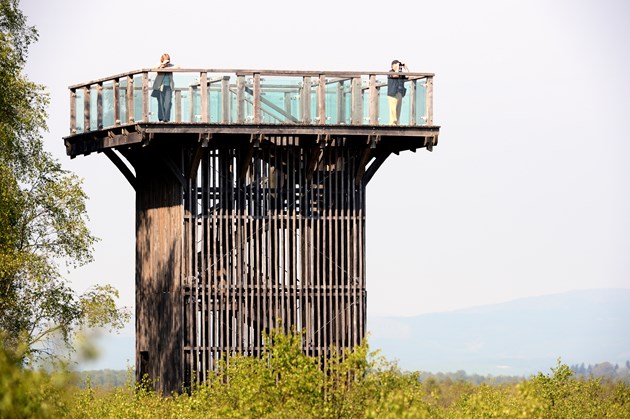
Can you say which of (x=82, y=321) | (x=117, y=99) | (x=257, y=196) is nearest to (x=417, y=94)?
(x=257, y=196)

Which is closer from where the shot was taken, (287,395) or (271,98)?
(287,395)

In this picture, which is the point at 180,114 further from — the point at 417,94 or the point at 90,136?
the point at 417,94

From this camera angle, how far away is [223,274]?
1690 inches

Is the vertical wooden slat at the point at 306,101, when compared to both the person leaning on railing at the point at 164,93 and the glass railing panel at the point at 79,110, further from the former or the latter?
the glass railing panel at the point at 79,110

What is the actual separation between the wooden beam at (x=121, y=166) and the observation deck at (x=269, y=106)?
134cm

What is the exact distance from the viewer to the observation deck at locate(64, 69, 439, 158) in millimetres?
41750

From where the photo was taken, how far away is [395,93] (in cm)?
4253

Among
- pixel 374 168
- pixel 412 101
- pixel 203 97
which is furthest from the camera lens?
pixel 374 168

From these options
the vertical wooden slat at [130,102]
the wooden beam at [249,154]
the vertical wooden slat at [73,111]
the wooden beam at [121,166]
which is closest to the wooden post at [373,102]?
the wooden beam at [249,154]

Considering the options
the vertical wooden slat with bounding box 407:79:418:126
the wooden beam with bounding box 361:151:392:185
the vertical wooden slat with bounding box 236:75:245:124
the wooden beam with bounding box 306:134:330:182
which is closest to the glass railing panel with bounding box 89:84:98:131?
the vertical wooden slat with bounding box 236:75:245:124

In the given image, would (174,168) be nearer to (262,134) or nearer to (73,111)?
(262,134)

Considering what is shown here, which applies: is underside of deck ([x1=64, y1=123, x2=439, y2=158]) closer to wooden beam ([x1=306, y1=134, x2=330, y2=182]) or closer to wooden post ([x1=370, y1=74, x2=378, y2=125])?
wooden beam ([x1=306, y1=134, x2=330, y2=182])

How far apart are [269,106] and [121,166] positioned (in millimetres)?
5457

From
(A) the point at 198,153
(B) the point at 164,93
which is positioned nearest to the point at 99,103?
(B) the point at 164,93
